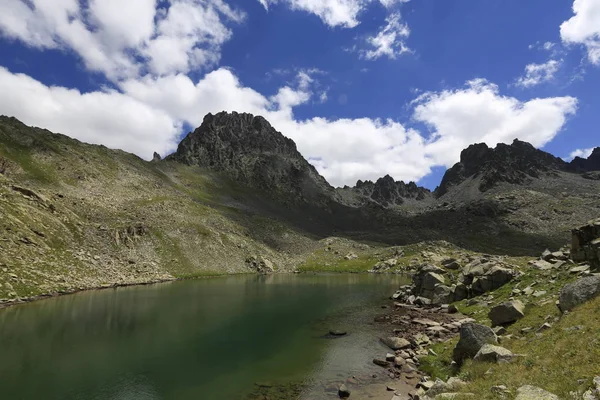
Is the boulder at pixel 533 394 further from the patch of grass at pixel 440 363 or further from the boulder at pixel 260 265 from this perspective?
the boulder at pixel 260 265

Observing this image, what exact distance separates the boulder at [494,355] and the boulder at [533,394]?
22.7ft

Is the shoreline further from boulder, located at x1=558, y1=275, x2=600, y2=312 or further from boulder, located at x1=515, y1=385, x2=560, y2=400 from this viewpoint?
boulder, located at x1=558, y1=275, x2=600, y2=312

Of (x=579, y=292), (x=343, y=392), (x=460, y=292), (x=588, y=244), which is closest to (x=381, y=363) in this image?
(x=343, y=392)

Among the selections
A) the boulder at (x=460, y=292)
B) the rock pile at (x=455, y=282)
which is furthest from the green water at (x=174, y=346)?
the boulder at (x=460, y=292)

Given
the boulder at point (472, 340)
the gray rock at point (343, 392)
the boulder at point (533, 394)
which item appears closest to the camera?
the boulder at point (533, 394)

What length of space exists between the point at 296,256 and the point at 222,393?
133135mm

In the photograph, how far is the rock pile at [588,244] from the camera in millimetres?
36000

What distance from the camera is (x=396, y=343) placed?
37531 millimetres

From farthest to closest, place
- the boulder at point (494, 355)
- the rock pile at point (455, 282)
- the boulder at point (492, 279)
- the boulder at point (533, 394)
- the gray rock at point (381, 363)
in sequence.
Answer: the rock pile at point (455, 282)
the boulder at point (492, 279)
the gray rock at point (381, 363)
the boulder at point (494, 355)
the boulder at point (533, 394)

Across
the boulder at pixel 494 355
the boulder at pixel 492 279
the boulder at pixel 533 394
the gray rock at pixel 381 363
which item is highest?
the boulder at pixel 492 279

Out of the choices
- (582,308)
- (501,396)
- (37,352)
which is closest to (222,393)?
(501,396)

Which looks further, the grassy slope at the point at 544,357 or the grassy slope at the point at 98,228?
the grassy slope at the point at 98,228

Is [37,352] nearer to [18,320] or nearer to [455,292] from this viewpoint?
[18,320]

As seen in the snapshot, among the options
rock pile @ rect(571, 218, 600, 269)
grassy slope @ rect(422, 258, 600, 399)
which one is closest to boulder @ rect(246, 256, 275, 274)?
grassy slope @ rect(422, 258, 600, 399)
